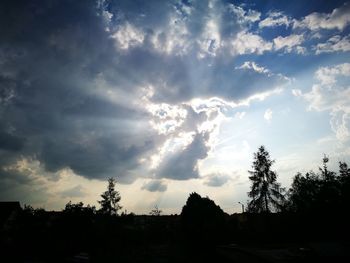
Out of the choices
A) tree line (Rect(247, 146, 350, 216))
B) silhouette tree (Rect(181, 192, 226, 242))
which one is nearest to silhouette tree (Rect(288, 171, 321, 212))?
tree line (Rect(247, 146, 350, 216))

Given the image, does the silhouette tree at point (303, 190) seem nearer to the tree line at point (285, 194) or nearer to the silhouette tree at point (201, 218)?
the tree line at point (285, 194)

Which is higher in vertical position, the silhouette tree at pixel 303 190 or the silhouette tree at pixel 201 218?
the silhouette tree at pixel 303 190

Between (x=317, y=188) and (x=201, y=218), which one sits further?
(x=317, y=188)

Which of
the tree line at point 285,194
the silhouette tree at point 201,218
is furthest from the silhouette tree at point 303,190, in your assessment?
the silhouette tree at point 201,218

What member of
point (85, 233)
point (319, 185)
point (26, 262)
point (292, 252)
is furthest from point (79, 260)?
point (319, 185)

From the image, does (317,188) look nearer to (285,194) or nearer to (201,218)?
(285,194)

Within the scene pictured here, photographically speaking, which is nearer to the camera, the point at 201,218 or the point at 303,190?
the point at 201,218

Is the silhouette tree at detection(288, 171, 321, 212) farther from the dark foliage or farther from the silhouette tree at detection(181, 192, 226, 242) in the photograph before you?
Result: the silhouette tree at detection(181, 192, 226, 242)

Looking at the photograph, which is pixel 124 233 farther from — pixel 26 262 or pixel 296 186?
pixel 296 186

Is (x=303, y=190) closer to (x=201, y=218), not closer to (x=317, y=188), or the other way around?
(x=317, y=188)

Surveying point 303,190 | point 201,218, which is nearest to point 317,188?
point 303,190

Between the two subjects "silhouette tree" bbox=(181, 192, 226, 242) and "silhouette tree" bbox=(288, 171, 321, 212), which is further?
"silhouette tree" bbox=(288, 171, 321, 212)

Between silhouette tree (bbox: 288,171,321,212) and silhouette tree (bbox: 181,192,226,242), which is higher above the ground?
silhouette tree (bbox: 288,171,321,212)

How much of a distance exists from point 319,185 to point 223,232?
43038mm
